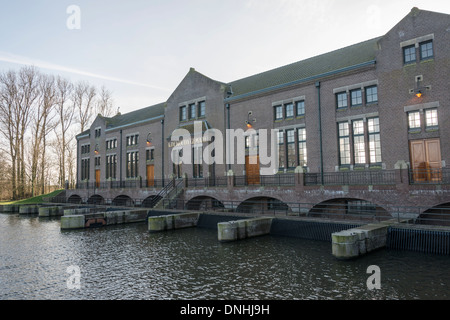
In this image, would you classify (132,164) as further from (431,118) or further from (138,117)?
(431,118)

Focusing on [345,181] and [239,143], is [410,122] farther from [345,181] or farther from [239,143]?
[239,143]

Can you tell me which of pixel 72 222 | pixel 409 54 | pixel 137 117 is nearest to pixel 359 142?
pixel 409 54

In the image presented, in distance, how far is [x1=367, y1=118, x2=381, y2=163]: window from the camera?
65.3 feet

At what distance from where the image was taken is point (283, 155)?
2439 cm

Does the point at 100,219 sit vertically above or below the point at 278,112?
below

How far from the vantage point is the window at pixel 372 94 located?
794 inches

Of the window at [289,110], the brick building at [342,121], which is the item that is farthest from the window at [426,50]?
the window at [289,110]

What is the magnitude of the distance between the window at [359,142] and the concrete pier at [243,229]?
7.11 m

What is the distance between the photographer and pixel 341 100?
21.7 meters

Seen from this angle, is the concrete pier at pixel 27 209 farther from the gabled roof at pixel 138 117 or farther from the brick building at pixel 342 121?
the brick building at pixel 342 121

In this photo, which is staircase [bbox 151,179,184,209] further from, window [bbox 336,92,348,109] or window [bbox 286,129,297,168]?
window [bbox 336,92,348,109]

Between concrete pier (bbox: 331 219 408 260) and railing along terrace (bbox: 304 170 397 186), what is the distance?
5613 millimetres

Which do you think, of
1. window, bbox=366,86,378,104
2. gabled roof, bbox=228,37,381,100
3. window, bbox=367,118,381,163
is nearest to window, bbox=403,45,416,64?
gabled roof, bbox=228,37,381,100

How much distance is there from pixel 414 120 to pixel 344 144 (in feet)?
13.7
